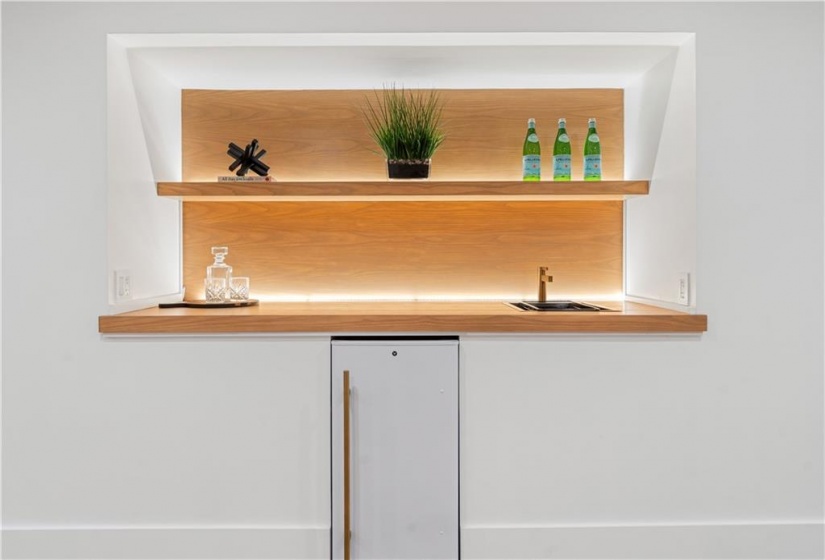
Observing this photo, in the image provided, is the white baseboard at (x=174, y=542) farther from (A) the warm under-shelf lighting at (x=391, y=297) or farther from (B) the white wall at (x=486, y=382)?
(A) the warm under-shelf lighting at (x=391, y=297)

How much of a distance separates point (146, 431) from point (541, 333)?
1334 millimetres

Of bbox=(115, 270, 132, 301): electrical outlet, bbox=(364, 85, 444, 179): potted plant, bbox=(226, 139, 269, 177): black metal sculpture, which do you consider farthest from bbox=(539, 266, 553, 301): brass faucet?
bbox=(115, 270, 132, 301): electrical outlet

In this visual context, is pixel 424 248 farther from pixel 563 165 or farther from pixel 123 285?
pixel 123 285

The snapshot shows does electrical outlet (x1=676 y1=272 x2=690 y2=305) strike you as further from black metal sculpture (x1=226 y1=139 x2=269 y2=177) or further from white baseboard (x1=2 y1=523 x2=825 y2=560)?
black metal sculpture (x1=226 y1=139 x2=269 y2=177)

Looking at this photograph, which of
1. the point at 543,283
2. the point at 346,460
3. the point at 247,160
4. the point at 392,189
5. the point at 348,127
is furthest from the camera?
the point at 348,127

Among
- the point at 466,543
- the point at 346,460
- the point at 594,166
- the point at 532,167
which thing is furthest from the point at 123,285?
→ the point at 594,166

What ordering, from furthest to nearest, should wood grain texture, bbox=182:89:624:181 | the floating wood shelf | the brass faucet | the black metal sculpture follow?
wood grain texture, bbox=182:89:624:181, the brass faucet, the black metal sculpture, the floating wood shelf

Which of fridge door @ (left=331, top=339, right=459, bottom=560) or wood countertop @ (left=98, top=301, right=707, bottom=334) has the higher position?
wood countertop @ (left=98, top=301, right=707, bottom=334)

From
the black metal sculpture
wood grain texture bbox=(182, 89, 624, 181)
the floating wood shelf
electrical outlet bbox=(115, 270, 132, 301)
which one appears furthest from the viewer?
wood grain texture bbox=(182, 89, 624, 181)

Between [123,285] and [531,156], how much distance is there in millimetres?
1604

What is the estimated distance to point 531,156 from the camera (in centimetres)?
216

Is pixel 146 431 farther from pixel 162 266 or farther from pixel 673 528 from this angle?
pixel 673 528

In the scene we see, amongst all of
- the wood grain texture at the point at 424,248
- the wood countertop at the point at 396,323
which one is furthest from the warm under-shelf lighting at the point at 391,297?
the wood countertop at the point at 396,323

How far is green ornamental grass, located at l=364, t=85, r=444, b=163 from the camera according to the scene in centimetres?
204
